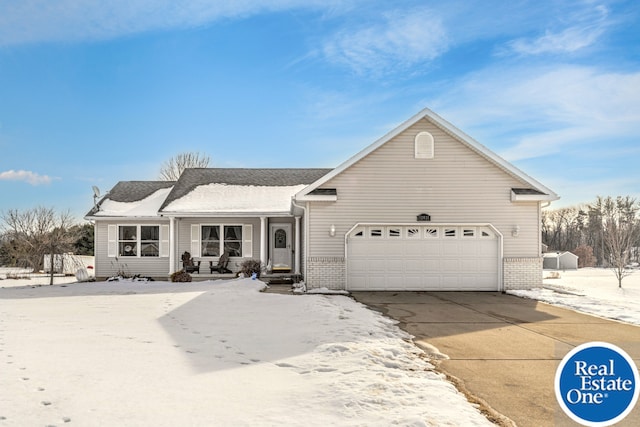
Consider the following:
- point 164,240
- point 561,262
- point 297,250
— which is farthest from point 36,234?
point 561,262

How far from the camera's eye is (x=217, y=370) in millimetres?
6141

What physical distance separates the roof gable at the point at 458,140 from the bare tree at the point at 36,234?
60.0ft

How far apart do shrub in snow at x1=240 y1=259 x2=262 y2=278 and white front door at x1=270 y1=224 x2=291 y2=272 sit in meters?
1.35

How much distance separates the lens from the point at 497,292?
16016 mm

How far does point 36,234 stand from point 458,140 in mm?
26126

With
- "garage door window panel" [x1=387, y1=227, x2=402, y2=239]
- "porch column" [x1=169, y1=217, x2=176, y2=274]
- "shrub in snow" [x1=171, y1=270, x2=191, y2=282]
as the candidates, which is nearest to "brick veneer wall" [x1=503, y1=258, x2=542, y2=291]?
"garage door window panel" [x1=387, y1=227, x2=402, y2=239]

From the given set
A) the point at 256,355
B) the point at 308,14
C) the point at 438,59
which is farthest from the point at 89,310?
the point at 438,59

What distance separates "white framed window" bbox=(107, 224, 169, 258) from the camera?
2147 centimetres

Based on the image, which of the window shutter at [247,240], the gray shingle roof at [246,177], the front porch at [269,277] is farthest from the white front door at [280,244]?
the gray shingle roof at [246,177]

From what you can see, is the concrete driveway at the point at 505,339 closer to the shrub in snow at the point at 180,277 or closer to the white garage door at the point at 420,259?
the white garage door at the point at 420,259

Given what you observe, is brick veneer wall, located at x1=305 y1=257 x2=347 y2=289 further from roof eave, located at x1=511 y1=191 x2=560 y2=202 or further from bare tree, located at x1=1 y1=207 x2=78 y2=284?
bare tree, located at x1=1 y1=207 x2=78 y2=284

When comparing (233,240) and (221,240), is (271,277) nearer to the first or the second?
(233,240)

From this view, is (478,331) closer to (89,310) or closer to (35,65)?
(89,310)

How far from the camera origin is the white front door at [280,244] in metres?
21.1
